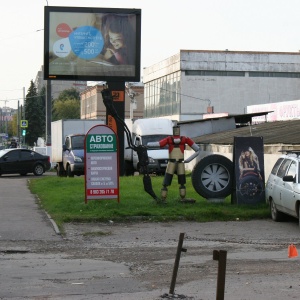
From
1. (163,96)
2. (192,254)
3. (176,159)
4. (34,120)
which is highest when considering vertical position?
(163,96)

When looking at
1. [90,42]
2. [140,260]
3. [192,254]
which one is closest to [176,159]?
[192,254]

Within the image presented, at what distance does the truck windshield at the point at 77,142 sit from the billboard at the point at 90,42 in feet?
24.2

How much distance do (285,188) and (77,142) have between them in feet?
71.0

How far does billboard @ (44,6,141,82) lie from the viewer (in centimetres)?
2958

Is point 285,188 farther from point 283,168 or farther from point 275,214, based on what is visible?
point 275,214

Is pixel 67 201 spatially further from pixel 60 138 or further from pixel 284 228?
pixel 60 138

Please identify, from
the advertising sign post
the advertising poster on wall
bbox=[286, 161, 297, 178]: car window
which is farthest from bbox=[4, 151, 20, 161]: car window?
bbox=[286, 161, 297, 178]: car window

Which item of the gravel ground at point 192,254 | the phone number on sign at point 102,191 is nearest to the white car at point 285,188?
the gravel ground at point 192,254

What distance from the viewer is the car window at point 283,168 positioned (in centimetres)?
1709

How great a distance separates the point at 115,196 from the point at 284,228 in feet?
16.5

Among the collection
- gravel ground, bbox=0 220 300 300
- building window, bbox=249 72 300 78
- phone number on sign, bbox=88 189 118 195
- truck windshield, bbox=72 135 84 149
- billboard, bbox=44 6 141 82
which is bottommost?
gravel ground, bbox=0 220 300 300

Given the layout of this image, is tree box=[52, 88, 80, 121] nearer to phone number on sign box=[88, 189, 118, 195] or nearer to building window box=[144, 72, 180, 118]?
building window box=[144, 72, 180, 118]

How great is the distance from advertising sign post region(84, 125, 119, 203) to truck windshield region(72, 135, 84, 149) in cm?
1729

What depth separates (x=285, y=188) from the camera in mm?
16531
